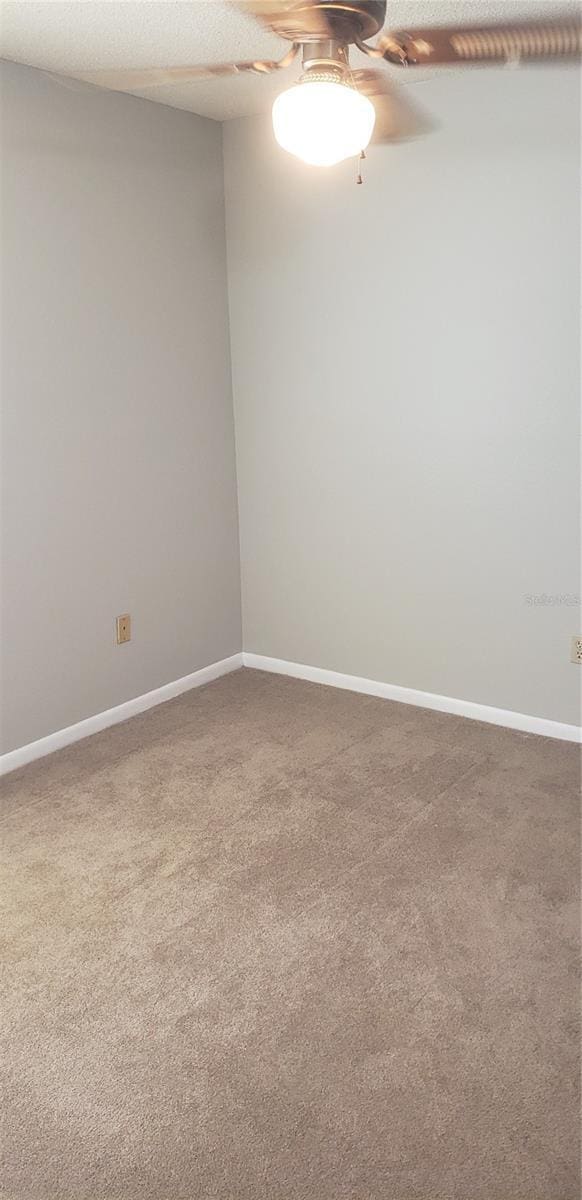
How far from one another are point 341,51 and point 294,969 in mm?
1861

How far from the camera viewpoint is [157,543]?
3686 mm

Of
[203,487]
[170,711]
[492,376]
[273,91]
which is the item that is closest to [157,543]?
[203,487]

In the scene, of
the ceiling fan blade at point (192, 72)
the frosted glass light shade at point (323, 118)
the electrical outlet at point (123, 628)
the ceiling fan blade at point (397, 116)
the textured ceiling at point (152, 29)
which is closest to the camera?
the frosted glass light shade at point (323, 118)

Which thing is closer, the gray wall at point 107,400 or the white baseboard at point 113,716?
the gray wall at point 107,400

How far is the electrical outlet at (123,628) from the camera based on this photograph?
11.6 feet

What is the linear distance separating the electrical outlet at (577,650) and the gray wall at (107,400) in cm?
148

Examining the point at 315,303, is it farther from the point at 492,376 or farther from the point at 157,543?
the point at 157,543

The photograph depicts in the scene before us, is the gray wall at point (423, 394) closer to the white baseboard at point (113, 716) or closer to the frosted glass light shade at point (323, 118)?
the white baseboard at point (113, 716)

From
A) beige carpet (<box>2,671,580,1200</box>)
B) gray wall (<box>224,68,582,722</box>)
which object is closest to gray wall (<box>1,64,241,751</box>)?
gray wall (<box>224,68,582,722</box>)

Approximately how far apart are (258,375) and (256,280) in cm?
36

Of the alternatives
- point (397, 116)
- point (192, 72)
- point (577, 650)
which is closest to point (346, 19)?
point (192, 72)

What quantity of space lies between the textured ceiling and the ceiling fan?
0.60 meters

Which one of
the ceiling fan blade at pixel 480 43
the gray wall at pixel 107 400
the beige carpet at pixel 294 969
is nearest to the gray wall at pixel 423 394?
the gray wall at pixel 107 400

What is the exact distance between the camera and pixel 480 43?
181cm
